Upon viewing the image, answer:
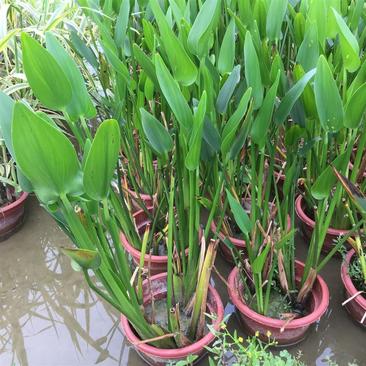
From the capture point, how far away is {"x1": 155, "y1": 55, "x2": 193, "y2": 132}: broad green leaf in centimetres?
A: 75

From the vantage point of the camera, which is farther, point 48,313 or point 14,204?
point 14,204

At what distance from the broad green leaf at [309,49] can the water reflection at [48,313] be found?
0.83 m

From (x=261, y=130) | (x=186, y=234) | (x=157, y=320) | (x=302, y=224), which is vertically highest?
(x=261, y=130)

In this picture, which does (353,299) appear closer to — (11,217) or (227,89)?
(227,89)

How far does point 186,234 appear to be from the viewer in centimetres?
108

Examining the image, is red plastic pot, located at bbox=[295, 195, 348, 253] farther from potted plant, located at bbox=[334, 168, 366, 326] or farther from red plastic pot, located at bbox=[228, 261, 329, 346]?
red plastic pot, located at bbox=[228, 261, 329, 346]

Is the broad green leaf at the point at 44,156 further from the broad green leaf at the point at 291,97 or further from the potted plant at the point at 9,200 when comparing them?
the potted plant at the point at 9,200

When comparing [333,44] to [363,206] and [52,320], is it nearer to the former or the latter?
[363,206]

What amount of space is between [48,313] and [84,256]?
69 cm

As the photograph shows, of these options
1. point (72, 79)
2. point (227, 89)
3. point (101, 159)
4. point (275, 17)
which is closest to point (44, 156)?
point (101, 159)

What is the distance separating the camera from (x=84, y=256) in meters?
0.65

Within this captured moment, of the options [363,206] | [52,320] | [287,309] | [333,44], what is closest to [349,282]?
[287,309]

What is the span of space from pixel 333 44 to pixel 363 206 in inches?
18.3

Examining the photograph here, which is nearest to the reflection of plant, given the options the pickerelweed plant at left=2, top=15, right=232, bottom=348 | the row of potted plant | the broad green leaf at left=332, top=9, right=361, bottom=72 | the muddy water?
the muddy water
